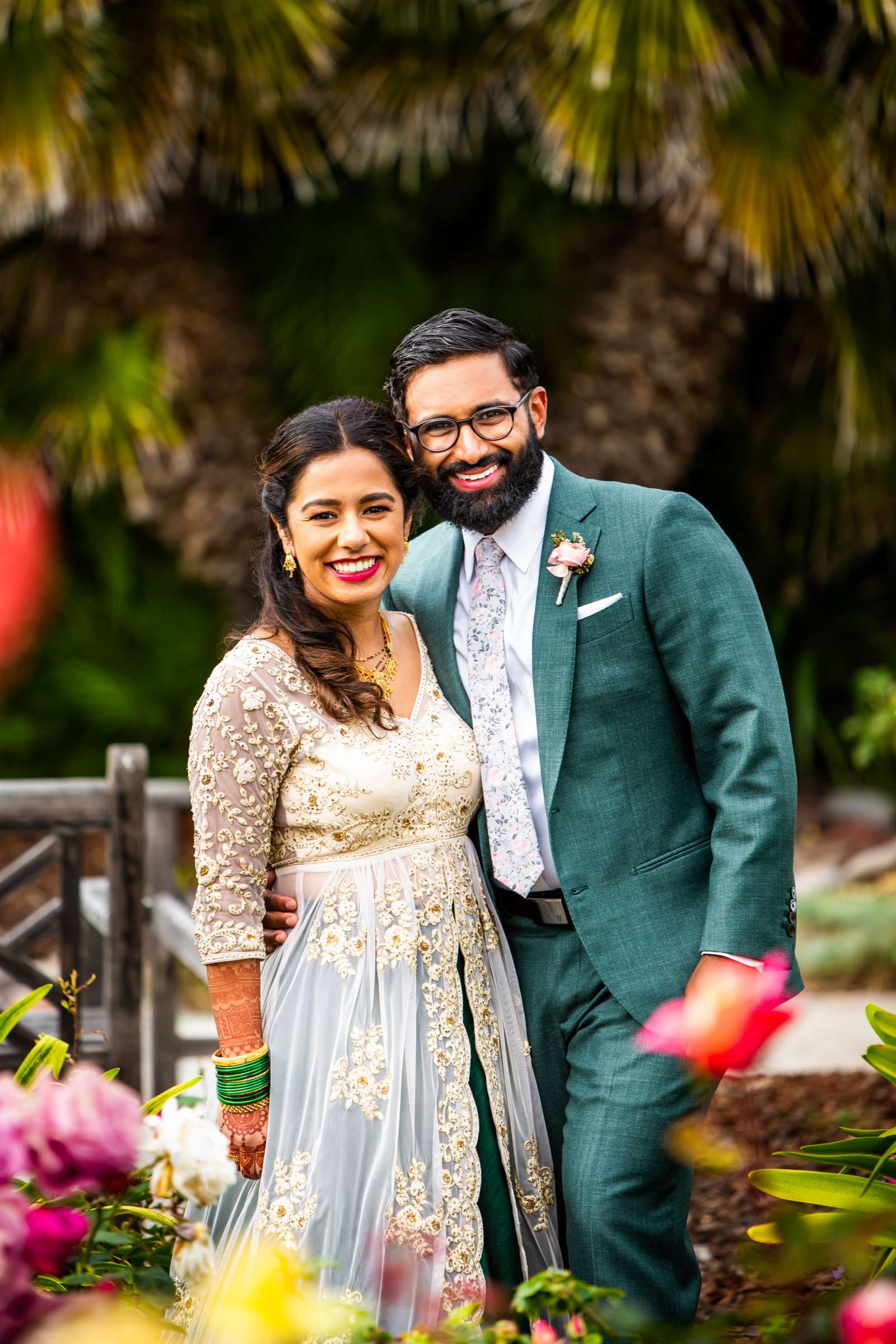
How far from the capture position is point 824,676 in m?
9.13

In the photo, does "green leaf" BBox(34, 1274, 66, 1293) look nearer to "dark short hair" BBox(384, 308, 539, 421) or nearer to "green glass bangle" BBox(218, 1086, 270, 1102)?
"green glass bangle" BBox(218, 1086, 270, 1102)

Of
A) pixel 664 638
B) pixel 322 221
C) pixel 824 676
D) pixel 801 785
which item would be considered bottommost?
pixel 801 785

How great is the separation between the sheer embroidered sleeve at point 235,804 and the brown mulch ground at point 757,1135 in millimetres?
1599

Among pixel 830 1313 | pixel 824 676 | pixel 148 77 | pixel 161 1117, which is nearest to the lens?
pixel 830 1313

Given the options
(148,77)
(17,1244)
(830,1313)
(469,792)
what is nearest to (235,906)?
(469,792)

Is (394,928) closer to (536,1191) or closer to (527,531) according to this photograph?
(536,1191)

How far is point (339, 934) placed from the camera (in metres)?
2.45

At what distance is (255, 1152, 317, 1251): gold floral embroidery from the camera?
228cm

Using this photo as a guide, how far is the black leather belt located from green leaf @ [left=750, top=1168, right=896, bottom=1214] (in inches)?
24.0

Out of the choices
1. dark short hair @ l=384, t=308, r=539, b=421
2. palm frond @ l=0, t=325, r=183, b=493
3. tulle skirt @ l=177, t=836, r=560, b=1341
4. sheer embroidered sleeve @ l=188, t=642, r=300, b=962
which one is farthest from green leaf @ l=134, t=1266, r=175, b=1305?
palm frond @ l=0, t=325, r=183, b=493

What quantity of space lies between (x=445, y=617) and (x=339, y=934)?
2.50ft

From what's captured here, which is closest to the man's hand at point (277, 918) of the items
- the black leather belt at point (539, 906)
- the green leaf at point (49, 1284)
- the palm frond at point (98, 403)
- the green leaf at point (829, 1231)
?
the black leather belt at point (539, 906)

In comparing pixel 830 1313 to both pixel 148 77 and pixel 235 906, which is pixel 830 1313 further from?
pixel 148 77

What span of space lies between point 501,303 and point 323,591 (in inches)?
213
